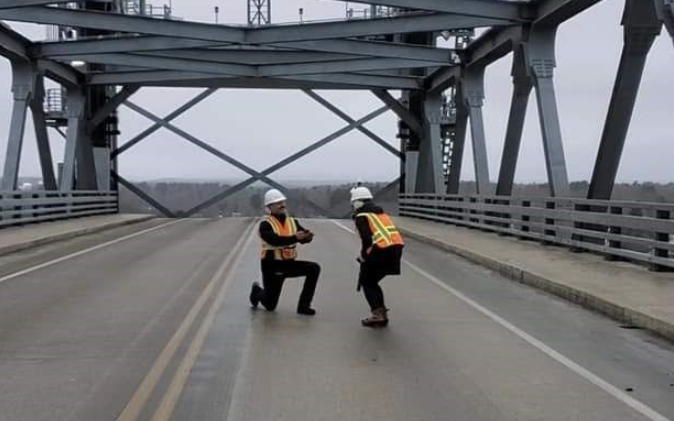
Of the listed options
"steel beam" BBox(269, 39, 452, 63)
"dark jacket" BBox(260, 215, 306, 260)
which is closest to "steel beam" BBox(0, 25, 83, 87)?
"steel beam" BBox(269, 39, 452, 63)

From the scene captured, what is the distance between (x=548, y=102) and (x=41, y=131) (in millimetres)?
20113

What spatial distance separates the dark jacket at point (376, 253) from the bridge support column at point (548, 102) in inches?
486

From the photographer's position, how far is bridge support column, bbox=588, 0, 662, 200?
1656cm

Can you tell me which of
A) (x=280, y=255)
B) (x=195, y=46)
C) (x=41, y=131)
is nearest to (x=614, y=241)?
(x=280, y=255)

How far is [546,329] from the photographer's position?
385 inches

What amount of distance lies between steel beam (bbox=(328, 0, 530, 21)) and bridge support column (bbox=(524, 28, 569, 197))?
80 cm

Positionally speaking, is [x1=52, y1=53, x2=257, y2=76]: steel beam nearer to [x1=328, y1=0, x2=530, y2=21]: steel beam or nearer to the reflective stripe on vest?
[x1=328, y1=0, x2=530, y2=21]: steel beam

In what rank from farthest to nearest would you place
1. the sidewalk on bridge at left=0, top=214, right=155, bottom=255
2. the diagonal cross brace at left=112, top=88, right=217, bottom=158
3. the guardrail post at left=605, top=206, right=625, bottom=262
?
the diagonal cross brace at left=112, top=88, right=217, bottom=158 < the sidewalk on bridge at left=0, top=214, right=155, bottom=255 < the guardrail post at left=605, top=206, right=625, bottom=262

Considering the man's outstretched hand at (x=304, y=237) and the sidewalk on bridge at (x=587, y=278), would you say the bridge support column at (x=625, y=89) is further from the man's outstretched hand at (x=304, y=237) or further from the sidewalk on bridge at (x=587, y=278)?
the man's outstretched hand at (x=304, y=237)

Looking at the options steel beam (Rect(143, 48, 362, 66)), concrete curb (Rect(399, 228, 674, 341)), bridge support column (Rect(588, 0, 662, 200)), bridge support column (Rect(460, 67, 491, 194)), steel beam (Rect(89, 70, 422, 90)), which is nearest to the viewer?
concrete curb (Rect(399, 228, 674, 341))

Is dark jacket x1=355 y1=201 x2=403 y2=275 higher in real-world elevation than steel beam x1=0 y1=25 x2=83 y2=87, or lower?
lower

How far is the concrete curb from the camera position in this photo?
9.55m

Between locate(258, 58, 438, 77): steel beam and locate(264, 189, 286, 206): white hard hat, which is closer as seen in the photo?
locate(264, 189, 286, 206): white hard hat

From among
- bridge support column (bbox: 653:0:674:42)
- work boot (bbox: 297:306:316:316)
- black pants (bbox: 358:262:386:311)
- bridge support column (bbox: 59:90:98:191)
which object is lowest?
work boot (bbox: 297:306:316:316)
